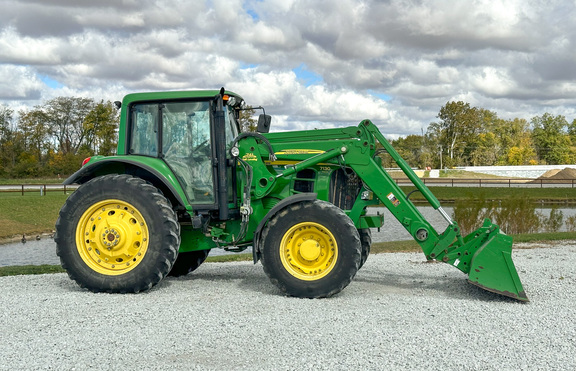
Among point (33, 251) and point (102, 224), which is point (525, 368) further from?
point (33, 251)

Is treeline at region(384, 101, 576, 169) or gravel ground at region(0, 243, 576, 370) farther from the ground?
treeline at region(384, 101, 576, 169)

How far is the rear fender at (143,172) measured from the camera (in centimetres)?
705

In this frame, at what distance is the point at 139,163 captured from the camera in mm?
7074

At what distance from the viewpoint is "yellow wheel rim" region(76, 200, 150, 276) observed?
7141 millimetres

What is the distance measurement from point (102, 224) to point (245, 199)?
187cm

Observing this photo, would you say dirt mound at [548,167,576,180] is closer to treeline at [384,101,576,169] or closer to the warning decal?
treeline at [384,101,576,169]

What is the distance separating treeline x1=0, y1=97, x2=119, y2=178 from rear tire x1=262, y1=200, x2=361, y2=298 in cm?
5226

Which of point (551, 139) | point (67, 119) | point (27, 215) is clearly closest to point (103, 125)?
point (67, 119)

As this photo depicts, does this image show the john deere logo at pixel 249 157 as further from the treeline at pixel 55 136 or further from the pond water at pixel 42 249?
the treeline at pixel 55 136

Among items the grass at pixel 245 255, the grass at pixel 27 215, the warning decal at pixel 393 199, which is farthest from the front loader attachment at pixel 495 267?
the grass at pixel 27 215

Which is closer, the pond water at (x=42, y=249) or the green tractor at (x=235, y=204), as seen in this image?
the green tractor at (x=235, y=204)

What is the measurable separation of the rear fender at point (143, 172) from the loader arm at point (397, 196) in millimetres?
1070

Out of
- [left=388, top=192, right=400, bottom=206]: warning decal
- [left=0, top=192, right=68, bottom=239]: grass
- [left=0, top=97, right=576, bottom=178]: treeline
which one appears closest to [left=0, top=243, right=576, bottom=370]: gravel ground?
[left=388, top=192, right=400, bottom=206]: warning decal

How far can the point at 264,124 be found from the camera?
7.84 meters
